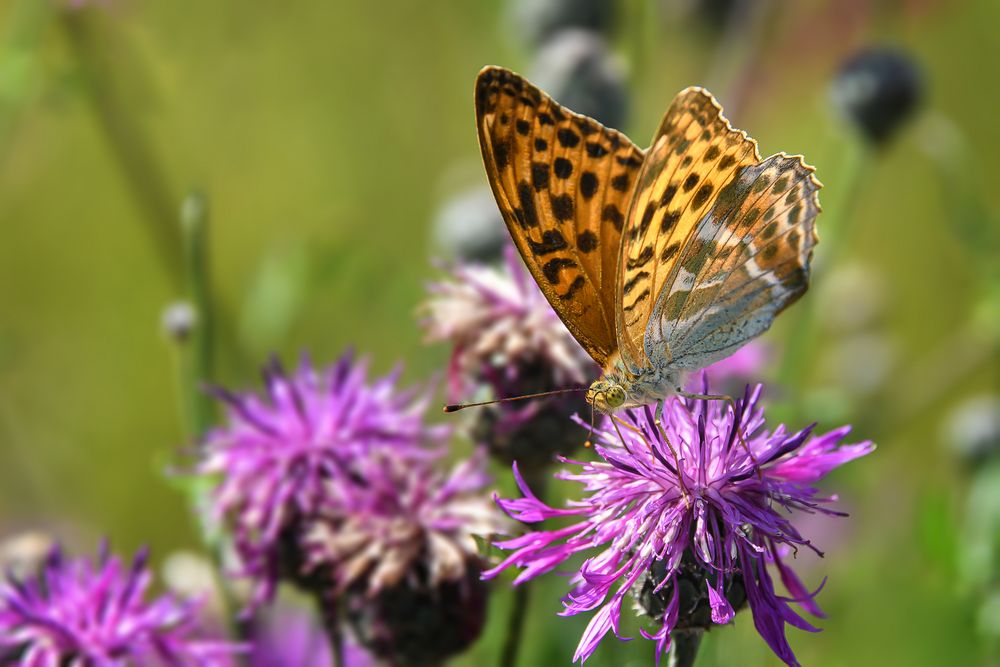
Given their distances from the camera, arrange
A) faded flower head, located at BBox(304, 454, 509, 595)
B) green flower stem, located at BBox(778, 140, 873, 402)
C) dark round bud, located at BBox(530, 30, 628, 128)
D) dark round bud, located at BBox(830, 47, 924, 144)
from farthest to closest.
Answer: dark round bud, located at BBox(830, 47, 924, 144)
dark round bud, located at BBox(530, 30, 628, 128)
green flower stem, located at BBox(778, 140, 873, 402)
faded flower head, located at BBox(304, 454, 509, 595)

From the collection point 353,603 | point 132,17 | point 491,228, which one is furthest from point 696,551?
point 132,17

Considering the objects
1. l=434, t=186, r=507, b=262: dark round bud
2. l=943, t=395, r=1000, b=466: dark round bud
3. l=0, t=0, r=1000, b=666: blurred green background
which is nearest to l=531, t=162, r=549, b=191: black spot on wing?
l=0, t=0, r=1000, b=666: blurred green background

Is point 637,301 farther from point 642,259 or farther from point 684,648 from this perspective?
point 684,648

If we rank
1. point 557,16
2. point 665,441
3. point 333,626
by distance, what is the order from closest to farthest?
1. point 665,441
2. point 333,626
3. point 557,16

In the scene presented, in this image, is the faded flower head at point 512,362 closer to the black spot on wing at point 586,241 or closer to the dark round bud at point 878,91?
the black spot on wing at point 586,241

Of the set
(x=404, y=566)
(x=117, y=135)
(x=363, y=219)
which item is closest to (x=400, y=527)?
(x=404, y=566)

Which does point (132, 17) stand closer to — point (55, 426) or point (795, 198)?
point (55, 426)

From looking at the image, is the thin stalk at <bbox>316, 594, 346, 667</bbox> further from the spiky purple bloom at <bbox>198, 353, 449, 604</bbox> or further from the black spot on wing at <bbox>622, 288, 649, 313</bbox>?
the black spot on wing at <bbox>622, 288, 649, 313</bbox>
